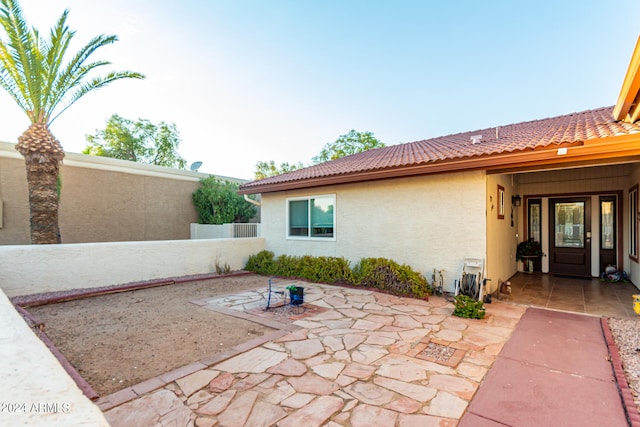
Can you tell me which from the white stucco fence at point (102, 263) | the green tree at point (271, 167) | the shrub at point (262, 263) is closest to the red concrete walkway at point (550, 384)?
the shrub at point (262, 263)

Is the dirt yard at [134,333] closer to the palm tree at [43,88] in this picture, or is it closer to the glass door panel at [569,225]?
the palm tree at [43,88]

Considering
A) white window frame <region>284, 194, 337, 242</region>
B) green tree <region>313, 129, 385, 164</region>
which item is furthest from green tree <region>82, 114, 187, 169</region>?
white window frame <region>284, 194, 337, 242</region>

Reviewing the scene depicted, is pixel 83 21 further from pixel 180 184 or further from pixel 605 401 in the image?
pixel 605 401

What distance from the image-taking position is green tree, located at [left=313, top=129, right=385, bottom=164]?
3012 cm

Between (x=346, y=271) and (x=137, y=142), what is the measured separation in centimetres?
2414

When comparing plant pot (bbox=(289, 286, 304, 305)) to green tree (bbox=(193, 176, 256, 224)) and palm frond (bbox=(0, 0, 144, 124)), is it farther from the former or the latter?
green tree (bbox=(193, 176, 256, 224))

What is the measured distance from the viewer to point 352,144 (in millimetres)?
30625

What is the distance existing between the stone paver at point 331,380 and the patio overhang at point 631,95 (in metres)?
4.00

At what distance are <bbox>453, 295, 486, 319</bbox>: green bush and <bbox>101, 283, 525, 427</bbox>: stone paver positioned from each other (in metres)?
0.16

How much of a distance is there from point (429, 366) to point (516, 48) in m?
13.0

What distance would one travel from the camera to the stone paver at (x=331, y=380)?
267cm

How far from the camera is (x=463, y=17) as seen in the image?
426 inches

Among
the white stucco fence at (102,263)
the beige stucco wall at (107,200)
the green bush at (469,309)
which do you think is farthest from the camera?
the beige stucco wall at (107,200)

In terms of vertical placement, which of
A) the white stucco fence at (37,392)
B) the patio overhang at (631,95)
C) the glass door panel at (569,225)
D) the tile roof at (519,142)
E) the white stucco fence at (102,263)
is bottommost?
the white stucco fence at (102,263)
